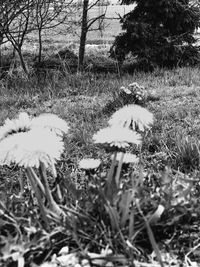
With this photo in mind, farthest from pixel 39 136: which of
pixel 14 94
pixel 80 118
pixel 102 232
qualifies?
pixel 14 94

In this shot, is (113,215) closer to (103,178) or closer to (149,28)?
(103,178)

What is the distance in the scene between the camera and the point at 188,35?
296 inches

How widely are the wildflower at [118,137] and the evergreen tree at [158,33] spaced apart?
5.49 meters

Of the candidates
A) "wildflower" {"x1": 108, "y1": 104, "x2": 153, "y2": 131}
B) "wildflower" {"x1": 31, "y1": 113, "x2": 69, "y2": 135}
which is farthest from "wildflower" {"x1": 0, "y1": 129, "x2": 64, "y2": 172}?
"wildflower" {"x1": 108, "y1": 104, "x2": 153, "y2": 131}

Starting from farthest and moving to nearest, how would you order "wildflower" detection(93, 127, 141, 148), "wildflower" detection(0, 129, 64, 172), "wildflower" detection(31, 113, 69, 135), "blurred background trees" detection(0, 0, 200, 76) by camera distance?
"blurred background trees" detection(0, 0, 200, 76)
"wildflower" detection(31, 113, 69, 135)
"wildflower" detection(93, 127, 141, 148)
"wildflower" detection(0, 129, 64, 172)

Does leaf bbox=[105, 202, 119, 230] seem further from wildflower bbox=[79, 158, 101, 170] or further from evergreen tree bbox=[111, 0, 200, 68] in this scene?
evergreen tree bbox=[111, 0, 200, 68]

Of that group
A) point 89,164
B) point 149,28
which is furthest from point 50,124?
point 149,28

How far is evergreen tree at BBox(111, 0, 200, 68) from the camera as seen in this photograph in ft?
22.7

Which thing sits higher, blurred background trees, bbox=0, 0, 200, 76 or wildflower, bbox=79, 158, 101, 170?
blurred background trees, bbox=0, 0, 200, 76

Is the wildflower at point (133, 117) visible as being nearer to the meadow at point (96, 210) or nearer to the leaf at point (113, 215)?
the meadow at point (96, 210)

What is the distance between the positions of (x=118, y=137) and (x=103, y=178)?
8.8 inches

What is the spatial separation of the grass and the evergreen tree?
1.69 meters

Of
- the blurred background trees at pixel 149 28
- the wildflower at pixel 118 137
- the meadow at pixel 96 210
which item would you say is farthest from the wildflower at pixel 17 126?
the blurred background trees at pixel 149 28

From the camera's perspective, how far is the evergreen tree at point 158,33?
272 inches
